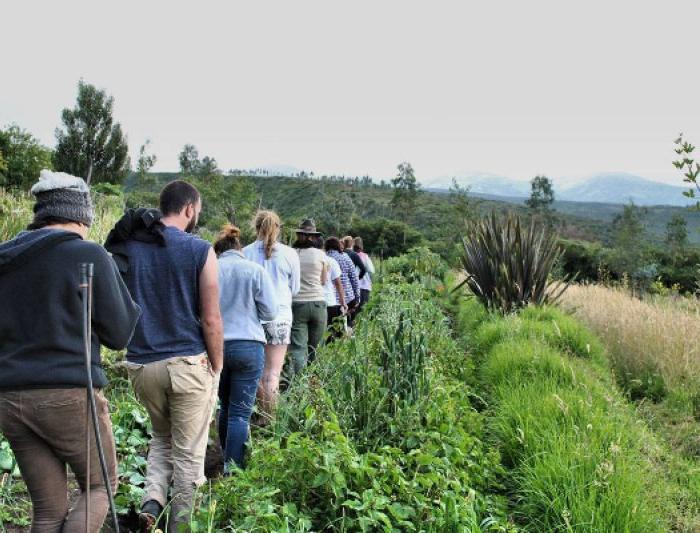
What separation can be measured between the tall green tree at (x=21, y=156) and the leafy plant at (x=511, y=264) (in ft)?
73.7

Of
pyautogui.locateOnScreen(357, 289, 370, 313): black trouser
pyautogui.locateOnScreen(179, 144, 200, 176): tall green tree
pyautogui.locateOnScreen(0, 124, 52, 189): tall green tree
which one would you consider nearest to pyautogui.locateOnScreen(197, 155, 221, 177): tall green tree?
pyautogui.locateOnScreen(179, 144, 200, 176): tall green tree

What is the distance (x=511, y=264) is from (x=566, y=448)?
19.9ft

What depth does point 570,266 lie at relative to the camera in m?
37.7

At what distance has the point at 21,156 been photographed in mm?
27812

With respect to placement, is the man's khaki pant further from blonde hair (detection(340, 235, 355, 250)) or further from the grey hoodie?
blonde hair (detection(340, 235, 355, 250))

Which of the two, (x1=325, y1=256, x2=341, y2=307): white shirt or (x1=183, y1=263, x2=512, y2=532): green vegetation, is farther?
(x1=325, y1=256, x2=341, y2=307): white shirt

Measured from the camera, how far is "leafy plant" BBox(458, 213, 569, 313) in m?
9.31

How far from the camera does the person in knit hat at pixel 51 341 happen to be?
2.24 meters

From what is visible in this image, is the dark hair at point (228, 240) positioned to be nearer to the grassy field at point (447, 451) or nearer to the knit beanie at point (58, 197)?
the grassy field at point (447, 451)

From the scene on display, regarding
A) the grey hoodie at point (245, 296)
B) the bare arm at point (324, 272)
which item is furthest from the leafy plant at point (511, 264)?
the grey hoodie at point (245, 296)

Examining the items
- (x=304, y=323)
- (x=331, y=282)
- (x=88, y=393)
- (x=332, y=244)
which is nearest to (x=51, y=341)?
(x=88, y=393)

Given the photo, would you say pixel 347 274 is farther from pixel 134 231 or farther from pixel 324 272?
pixel 134 231

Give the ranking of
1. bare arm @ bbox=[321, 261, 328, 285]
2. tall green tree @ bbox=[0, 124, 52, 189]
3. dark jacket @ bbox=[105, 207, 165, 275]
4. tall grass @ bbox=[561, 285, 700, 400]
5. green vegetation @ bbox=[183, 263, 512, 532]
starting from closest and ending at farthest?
green vegetation @ bbox=[183, 263, 512, 532] < dark jacket @ bbox=[105, 207, 165, 275] < tall grass @ bbox=[561, 285, 700, 400] < bare arm @ bbox=[321, 261, 328, 285] < tall green tree @ bbox=[0, 124, 52, 189]

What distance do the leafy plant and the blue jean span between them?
5.51 metres
